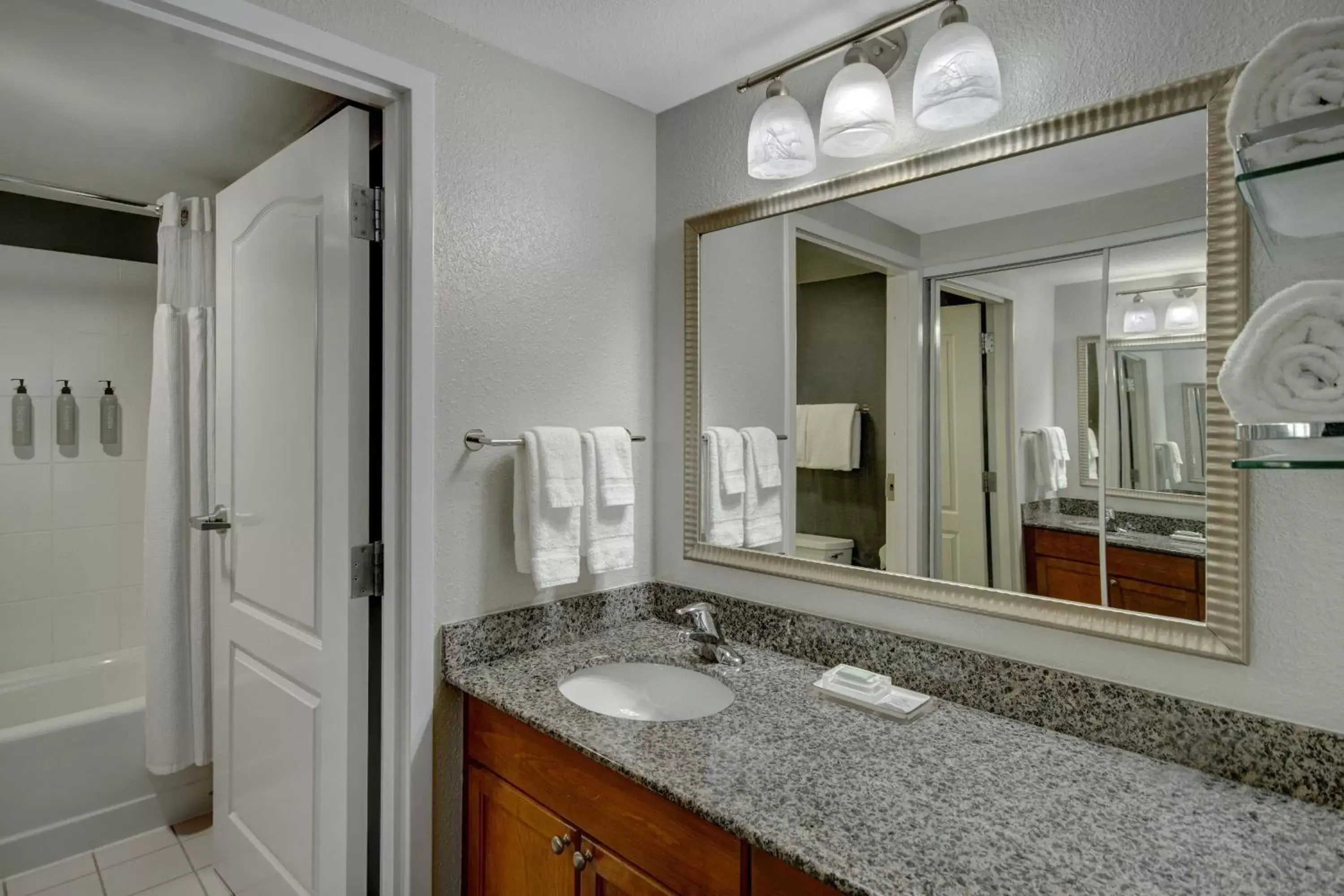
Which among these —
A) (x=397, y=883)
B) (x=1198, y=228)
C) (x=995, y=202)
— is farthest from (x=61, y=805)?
(x=1198, y=228)

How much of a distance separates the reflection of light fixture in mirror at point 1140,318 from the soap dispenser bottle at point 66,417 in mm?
3397

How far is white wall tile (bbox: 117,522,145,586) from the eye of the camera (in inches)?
114

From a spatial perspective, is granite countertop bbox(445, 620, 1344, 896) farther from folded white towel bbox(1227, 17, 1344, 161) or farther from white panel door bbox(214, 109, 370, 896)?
folded white towel bbox(1227, 17, 1344, 161)

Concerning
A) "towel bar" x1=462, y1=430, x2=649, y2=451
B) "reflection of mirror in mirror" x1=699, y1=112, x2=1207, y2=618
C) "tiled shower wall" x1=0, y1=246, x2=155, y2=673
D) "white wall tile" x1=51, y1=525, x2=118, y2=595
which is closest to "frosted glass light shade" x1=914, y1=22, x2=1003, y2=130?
"reflection of mirror in mirror" x1=699, y1=112, x2=1207, y2=618

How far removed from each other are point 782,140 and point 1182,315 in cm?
82

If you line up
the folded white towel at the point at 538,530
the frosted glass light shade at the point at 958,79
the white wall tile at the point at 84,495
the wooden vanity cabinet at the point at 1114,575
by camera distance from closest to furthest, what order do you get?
1. the wooden vanity cabinet at the point at 1114,575
2. the frosted glass light shade at the point at 958,79
3. the folded white towel at the point at 538,530
4. the white wall tile at the point at 84,495

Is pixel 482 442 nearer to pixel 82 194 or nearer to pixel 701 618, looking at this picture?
pixel 701 618

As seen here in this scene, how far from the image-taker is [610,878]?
1.18 m

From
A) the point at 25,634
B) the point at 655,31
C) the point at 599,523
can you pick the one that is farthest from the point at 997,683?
the point at 25,634

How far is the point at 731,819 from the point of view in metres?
0.96

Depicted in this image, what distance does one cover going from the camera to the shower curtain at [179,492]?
2.29m

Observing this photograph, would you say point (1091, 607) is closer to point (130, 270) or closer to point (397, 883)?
point (397, 883)

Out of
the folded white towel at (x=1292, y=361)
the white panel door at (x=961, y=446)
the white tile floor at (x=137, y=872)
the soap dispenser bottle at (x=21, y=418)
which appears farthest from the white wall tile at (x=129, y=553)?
the folded white towel at (x=1292, y=361)

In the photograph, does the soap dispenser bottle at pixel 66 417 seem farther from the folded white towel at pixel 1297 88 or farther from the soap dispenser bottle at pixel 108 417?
the folded white towel at pixel 1297 88
